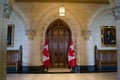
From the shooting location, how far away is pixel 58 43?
1311cm

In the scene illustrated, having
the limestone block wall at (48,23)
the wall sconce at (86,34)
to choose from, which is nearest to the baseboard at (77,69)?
the limestone block wall at (48,23)

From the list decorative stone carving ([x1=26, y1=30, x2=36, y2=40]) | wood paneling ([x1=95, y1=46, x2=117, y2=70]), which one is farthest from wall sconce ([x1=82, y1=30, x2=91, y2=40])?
decorative stone carving ([x1=26, y1=30, x2=36, y2=40])

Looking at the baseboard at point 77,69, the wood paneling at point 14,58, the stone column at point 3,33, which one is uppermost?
the stone column at point 3,33

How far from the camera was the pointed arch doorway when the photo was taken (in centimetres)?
1305

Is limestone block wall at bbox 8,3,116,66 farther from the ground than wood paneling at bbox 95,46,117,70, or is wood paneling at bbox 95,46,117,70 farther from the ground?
limestone block wall at bbox 8,3,116,66

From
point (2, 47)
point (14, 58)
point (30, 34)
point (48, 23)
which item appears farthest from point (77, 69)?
point (2, 47)

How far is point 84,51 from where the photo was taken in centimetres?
1219

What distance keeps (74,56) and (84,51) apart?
744 millimetres

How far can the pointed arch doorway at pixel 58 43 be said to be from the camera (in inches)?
514

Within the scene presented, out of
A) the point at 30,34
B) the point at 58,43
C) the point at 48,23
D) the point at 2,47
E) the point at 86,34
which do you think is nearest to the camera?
the point at 2,47

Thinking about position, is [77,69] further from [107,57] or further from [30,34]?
[30,34]

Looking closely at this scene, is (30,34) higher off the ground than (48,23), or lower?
lower

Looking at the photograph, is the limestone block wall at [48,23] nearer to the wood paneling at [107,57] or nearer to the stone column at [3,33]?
the wood paneling at [107,57]

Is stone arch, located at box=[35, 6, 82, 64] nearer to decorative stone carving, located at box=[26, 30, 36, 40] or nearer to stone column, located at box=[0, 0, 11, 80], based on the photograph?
decorative stone carving, located at box=[26, 30, 36, 40]
